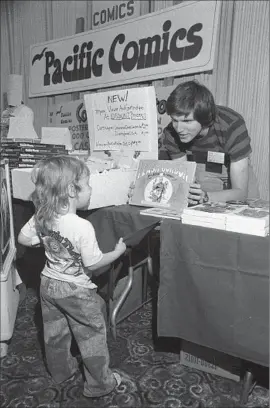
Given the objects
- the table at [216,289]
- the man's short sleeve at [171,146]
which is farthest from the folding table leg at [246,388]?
the man's short sleeve at [171,146]

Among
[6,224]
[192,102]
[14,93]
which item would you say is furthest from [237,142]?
[14,93]

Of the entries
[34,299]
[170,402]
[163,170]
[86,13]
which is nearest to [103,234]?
[163,170]

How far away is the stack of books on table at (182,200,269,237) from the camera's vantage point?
1.33m

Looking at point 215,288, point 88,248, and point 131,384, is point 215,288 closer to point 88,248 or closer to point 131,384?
point 88,248

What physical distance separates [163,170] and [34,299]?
4.64 feet

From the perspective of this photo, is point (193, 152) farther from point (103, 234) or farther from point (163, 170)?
point (103, 234)

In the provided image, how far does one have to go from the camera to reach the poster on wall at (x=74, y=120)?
3406 mm

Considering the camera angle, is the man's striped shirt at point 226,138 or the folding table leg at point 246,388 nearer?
the folding table leg at point 246,388

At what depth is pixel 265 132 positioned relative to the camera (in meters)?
2.52

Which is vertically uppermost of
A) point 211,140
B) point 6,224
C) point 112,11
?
point 112,11

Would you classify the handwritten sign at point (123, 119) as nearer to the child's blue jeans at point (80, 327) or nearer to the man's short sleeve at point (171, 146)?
the man's short sleeve at point (171, 146)

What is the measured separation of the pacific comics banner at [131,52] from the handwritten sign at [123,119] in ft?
2.76

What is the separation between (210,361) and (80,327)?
66 cm

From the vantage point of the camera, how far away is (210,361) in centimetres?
170
